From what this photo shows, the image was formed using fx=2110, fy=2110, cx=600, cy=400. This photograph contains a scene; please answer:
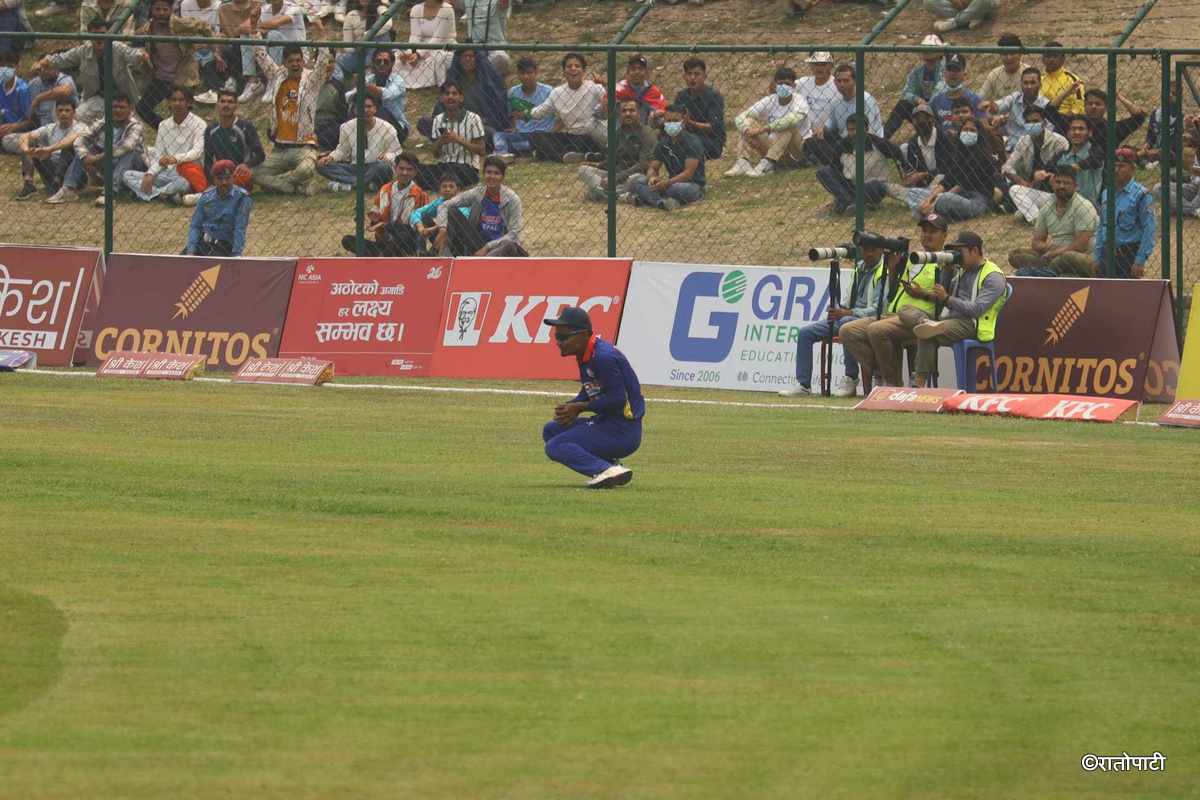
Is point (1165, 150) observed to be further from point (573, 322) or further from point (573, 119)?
point (573, 322)

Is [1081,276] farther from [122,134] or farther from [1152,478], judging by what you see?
[122,134]

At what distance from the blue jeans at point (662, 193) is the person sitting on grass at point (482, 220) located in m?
1.82

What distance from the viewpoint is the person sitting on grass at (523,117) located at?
2770 cm

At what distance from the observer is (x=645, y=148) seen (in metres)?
26.5

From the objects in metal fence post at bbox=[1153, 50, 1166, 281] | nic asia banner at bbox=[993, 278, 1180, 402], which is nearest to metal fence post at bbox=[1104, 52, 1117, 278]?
metal fence post at bbox=[1153, 50, 1166, 281]

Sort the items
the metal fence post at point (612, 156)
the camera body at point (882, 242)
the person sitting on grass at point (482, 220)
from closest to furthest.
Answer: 1. the camera body at point (882, 242)
2. the metal fence post at point (612, 156)
3. the person sitting on grass at point (482, 220)

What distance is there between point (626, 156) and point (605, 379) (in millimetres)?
12269

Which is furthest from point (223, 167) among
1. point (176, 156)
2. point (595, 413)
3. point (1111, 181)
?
point (595, 413)

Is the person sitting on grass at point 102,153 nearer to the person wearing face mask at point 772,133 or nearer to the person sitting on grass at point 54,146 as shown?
the person sitting on grass at point 54,146

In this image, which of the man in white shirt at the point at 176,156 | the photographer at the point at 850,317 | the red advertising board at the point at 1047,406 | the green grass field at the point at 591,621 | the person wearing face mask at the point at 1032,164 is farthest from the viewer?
the man in white shirt at the point at 176,156

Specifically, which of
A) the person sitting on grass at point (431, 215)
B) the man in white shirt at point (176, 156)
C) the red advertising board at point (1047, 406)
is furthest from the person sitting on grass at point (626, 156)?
the red advertising board at point (1047, 406)

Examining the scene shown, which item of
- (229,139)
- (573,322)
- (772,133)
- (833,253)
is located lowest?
(229,139)

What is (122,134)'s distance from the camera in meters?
28.4

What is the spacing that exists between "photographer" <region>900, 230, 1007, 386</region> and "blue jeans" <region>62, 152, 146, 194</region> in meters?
11.5
